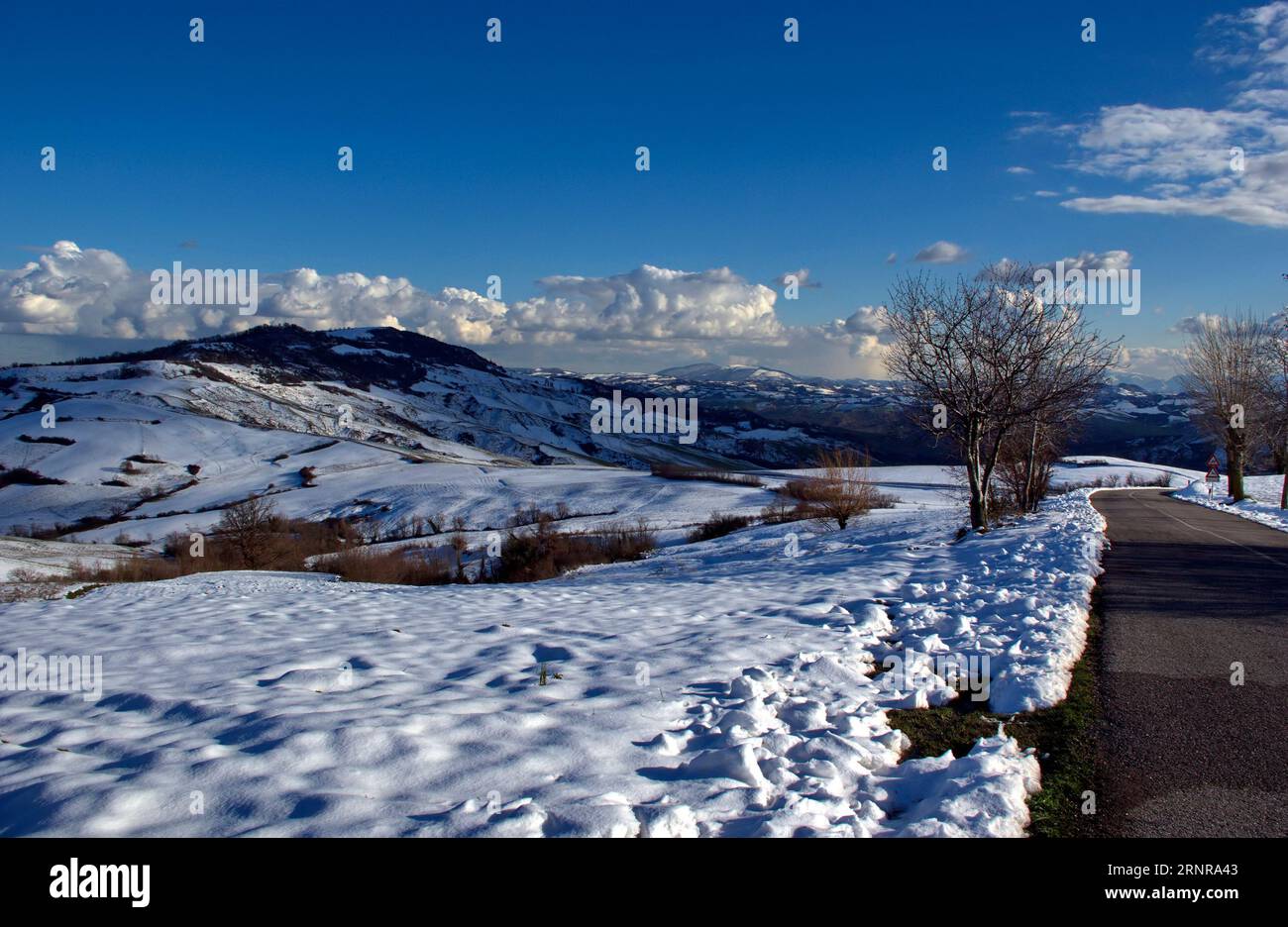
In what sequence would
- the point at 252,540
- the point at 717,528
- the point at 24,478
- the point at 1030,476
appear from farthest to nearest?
the point at 24,478 < the point at 717,528 < the point at 252,540 < the point at 1030,476

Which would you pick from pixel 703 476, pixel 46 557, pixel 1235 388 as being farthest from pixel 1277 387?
pixel 46 557

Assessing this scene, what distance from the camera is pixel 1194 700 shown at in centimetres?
663

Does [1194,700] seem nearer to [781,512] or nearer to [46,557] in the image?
Result: [781,512]

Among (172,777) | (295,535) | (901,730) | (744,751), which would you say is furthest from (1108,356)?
(295,535)

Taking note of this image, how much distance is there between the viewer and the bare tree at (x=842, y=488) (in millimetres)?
34594

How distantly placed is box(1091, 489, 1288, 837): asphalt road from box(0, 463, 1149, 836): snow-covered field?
1.80 ft

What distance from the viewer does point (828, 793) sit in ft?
15.7

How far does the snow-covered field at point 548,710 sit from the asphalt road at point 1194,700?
0.55 meters

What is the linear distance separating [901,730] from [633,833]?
2.81 metres

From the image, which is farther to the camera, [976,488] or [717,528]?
[717,528]

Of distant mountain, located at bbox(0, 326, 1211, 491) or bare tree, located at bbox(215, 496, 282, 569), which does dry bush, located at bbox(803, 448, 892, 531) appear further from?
distant mountain, located at bbox(0, 326, 1211, 491)

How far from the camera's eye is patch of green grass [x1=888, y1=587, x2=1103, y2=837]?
4.58 meters

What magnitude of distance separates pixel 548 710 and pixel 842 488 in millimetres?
30378

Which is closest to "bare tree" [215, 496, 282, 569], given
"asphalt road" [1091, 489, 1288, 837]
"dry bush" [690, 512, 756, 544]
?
"dry bush" [690, 512, 756, 544]
